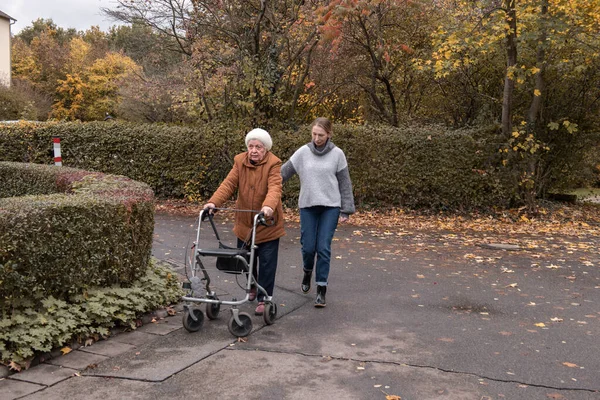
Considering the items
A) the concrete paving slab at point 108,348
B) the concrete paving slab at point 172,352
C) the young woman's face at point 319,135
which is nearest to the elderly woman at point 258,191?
the concrete paving slab at point 172,352

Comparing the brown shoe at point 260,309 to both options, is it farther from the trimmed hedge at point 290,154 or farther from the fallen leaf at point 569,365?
the trimmed hedge at point 290,154

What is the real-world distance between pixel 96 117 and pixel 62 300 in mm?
47704

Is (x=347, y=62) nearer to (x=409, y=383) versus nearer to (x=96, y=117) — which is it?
(x=409, y=383)

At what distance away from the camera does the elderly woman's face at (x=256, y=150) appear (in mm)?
5830

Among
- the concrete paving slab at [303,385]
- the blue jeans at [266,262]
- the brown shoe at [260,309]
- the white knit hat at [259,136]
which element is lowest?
the concrete paving slab at [303,385]

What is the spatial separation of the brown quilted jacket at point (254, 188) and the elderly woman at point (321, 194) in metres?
0.60

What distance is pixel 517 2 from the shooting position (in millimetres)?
13203

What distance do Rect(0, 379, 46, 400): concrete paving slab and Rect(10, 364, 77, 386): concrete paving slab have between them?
5 cm

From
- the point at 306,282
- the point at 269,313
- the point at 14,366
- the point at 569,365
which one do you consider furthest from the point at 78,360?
the point at 569,365

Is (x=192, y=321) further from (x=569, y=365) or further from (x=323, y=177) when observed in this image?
(x=569, y=365)

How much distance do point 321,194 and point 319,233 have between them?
421mm

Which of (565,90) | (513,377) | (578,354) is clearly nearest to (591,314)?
(578,354)

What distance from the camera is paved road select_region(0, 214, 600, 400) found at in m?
4.20

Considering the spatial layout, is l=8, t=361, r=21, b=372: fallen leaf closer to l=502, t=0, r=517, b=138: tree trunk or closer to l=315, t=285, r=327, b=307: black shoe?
l=315, t=285, r=327, b=307: black shoe
